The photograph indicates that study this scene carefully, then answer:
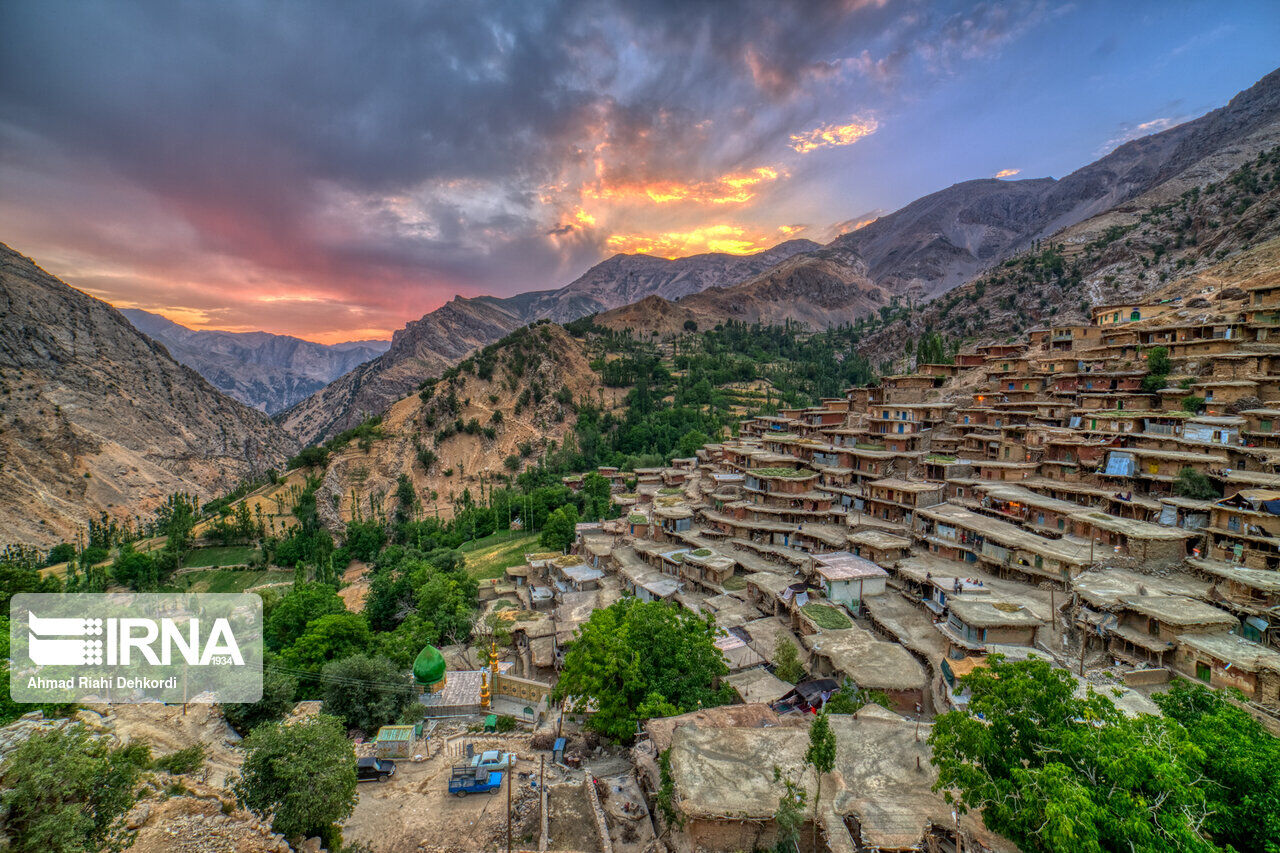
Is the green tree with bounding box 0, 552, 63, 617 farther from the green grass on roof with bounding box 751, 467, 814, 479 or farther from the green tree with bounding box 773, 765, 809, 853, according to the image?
the green grass on roof with bounding box 751, 467, 814, 479

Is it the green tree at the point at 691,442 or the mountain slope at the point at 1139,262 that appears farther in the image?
the green tree at the point at 691,442

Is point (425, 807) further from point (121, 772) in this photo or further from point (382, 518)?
point (382, 518)

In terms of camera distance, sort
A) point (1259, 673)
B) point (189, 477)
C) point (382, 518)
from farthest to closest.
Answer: point (189, 477)
point (382, 518)
point (1259, 673)

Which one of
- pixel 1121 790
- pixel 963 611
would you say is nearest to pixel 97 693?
pixel 1121 790

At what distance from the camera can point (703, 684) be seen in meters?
19.6

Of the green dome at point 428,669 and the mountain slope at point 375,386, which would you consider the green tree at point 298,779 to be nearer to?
the green dome at point 428,669

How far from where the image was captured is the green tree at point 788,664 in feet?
73.1

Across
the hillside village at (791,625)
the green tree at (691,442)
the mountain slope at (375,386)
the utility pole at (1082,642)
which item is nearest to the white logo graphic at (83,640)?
the hillside village at (791,625)

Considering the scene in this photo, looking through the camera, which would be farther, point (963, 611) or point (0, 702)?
point (963, 611)

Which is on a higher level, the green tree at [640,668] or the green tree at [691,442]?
the green tree at [691,442]

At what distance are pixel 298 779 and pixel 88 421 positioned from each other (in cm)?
11297

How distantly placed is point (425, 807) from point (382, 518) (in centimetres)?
5918

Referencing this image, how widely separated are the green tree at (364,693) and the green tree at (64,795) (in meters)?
9.50

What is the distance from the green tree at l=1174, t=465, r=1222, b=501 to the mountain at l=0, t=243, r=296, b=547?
11583 cm
